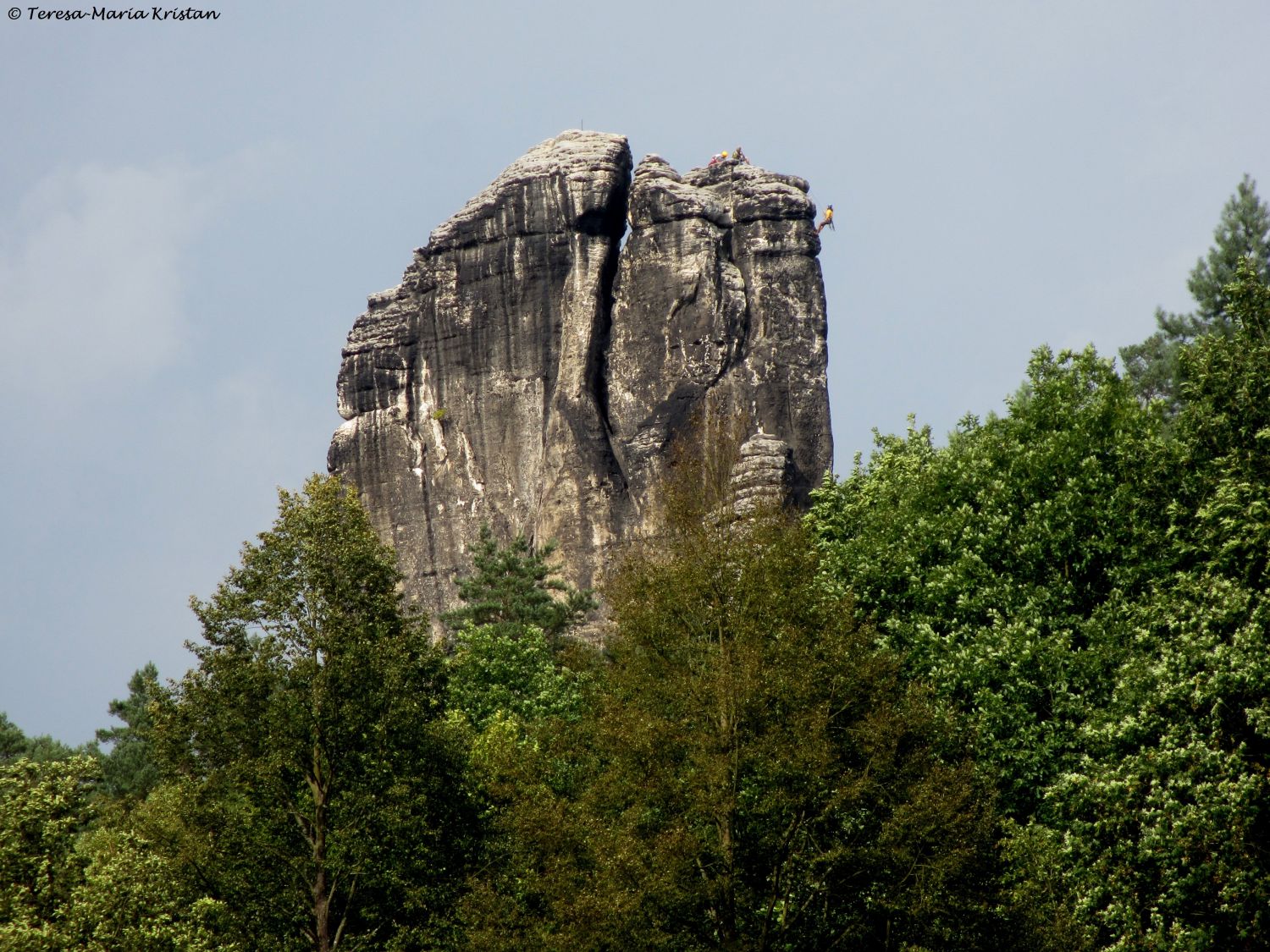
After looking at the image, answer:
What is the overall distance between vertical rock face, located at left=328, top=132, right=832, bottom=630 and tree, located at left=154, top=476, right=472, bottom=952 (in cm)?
4559

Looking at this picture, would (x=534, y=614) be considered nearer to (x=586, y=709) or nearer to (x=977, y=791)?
(x=586, y=709)

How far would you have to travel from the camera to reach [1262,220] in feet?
169

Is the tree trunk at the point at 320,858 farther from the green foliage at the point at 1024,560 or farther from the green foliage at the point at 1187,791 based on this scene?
the green foliage at the point at 1187,791

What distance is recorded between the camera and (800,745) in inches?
990

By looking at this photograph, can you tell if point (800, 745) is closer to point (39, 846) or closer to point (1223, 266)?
point (39, 846)

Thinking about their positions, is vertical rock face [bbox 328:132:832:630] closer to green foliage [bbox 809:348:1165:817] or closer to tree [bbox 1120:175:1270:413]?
tree [bbox 1120:175:1270:413]

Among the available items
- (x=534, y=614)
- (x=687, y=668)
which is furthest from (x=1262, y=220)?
(x=687, y=668)

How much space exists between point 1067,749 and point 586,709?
34.6 ft

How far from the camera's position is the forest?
978 inches

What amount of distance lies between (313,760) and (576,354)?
5496cm

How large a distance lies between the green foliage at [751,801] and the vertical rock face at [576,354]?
47.9 m

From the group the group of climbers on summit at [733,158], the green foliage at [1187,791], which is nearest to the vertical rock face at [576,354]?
the group of climbers on summit at [733,158]

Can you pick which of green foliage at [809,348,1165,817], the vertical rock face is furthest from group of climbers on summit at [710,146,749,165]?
green foliage at [809,348,1165,817]

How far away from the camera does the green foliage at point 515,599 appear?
58781 millimetres
